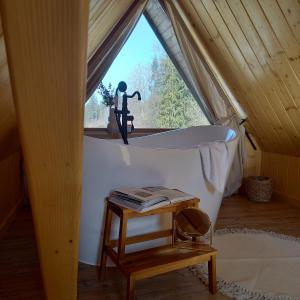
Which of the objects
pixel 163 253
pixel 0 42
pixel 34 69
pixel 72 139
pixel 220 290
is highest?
pixel 0 42

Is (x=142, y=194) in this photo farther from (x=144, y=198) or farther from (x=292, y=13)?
(x=292, y=13)

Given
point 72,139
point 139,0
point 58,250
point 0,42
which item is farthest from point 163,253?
point 139,0

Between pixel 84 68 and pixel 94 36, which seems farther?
pixel 94 36

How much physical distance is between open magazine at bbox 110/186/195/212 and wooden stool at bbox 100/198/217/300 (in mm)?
33

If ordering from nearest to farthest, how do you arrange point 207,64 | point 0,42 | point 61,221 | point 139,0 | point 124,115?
1. point 61,221
2. point 0,42
3. point 124,115
4. point 139,0
5. point 207,64

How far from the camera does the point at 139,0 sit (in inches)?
132

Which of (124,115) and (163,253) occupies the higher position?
(124,115)

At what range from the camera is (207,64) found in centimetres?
362

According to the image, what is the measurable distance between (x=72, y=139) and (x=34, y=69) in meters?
0.17

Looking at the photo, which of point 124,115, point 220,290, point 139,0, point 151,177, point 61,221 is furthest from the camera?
point 139,0

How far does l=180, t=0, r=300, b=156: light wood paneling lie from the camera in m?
2.18

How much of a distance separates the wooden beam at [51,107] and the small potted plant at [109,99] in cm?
273

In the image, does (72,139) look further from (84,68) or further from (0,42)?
(0,42)

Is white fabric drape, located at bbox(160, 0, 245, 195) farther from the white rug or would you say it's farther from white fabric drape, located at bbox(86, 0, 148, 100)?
the white rug
